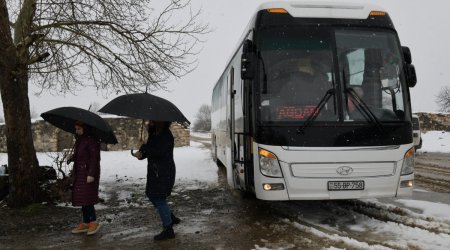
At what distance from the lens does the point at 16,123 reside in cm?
767

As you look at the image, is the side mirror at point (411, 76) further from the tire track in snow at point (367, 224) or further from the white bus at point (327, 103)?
the tire track in snow at point (367, 224)

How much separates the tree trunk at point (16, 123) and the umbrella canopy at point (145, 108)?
10.1 feet

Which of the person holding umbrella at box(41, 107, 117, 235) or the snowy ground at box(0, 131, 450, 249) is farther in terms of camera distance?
the person holding umbrella at box(41, 107, 117, 235)

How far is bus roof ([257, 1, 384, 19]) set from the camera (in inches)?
249

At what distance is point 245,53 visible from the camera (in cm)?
605

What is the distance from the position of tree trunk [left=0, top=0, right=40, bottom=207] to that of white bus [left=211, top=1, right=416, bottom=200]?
13.8ft

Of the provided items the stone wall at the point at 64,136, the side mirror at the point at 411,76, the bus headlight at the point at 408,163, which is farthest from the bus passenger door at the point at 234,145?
the stone wall at the point at 64,136

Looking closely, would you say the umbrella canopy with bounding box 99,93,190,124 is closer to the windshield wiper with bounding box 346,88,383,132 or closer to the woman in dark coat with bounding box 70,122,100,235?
the woman in dark coat with bounding box 70,122,100,235

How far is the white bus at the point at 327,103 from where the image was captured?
5.84m

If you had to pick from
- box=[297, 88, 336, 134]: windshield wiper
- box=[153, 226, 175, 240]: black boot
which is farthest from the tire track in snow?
box=[153, 226, 175, 240]: black boot

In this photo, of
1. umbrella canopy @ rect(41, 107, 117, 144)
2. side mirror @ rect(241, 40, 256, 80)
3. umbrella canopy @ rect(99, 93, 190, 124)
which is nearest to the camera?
umbrella canopy @ rect(99, 93, 190, 124)

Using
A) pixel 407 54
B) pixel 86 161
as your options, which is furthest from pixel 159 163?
pixel 407 54

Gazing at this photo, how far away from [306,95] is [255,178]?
1389 millimetres

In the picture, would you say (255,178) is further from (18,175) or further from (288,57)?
(18,175)
